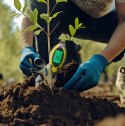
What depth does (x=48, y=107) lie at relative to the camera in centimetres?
250

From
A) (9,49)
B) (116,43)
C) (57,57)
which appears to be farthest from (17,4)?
(9,49)

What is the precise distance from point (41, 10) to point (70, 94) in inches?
51.7

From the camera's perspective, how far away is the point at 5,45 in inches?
958

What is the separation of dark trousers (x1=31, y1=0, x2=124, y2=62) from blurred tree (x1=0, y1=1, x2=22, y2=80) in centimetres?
1880

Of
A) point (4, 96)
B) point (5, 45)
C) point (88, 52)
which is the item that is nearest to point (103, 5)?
point (4, 96)

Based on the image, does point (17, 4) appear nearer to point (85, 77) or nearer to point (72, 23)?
point (85, 77)

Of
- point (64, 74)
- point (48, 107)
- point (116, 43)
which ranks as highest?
point (116, 43)

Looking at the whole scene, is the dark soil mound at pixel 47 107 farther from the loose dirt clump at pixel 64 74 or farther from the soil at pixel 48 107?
the loose dirt clump at pixel 64 74

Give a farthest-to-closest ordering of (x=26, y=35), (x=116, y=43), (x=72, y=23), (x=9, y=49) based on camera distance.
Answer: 1. (x=9, y=49)
2. (x=72, y=23)
3. (x=26, y=35)
4. (x=116, y=43)

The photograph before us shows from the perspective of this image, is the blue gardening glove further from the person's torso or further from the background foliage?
the background foliage

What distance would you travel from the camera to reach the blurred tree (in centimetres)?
2406

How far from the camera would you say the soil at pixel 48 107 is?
238 centimetres

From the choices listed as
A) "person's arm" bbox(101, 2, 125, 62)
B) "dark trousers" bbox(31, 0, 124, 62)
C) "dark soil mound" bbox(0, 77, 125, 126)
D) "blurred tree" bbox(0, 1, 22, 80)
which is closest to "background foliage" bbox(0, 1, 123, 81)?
"blurred tree" bbox(0, 1, 22, 80)

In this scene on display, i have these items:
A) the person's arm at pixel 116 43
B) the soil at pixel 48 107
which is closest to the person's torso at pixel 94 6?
the person's arm at pixel 116 43
